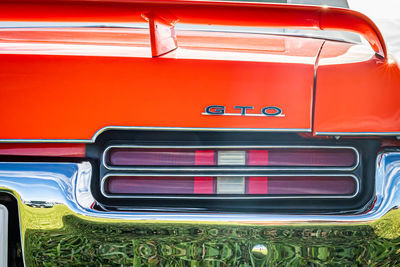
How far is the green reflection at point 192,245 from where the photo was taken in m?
1.23

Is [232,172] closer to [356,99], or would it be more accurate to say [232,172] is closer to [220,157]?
[220,157]

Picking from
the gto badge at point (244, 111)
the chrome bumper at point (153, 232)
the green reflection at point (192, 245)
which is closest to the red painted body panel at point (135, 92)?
the gto badge at point (244, 111)

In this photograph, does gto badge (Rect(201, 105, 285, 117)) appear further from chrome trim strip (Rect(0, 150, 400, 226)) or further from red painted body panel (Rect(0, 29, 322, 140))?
chrome trim strip (Rect(0, 150, 400, 226))

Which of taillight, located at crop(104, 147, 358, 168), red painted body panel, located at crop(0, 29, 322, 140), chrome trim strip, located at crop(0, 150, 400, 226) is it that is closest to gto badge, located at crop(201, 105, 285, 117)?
red painted body panel, located at crop(0, 29, 322, 140)

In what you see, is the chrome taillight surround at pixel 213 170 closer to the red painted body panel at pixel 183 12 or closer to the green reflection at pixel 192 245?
the green reflection at pixel 192 245

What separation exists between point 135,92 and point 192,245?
42 cm

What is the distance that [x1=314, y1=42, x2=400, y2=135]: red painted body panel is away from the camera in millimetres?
1255

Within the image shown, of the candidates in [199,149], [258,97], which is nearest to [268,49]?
[258,97]

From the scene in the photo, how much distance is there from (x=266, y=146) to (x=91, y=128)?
472 millimetres

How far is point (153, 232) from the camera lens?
124 cm

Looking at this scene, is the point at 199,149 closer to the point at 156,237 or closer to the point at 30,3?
the point at 156,237

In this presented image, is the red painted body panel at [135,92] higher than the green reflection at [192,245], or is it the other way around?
the red painted body panel at [135,92]

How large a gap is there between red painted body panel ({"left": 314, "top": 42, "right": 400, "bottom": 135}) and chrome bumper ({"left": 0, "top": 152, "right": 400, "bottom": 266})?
0.25m

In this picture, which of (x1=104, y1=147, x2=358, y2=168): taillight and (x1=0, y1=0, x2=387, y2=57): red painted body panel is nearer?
(x1=0, y1=0, x2=387, y2=57): red painted body panel
